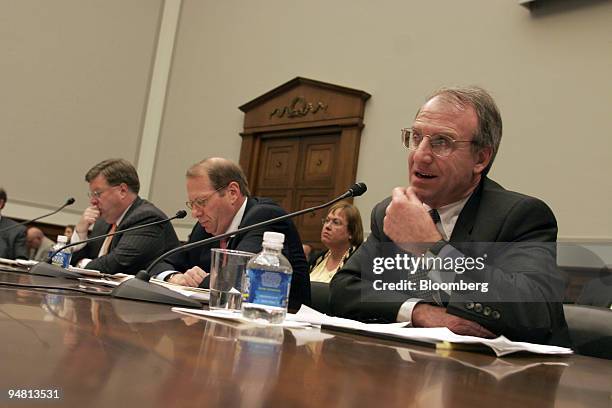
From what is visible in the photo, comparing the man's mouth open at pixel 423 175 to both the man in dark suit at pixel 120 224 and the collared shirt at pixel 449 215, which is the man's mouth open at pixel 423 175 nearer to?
the collared shirt at pixel 449 215

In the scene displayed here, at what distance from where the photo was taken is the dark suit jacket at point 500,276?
1408 millimetres

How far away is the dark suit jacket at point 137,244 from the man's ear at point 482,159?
79.7 inches

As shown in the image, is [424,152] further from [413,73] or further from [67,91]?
[67,91]

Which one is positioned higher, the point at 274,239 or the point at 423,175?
the point at 423,175

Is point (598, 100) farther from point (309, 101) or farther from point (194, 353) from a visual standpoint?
point (194, 353)

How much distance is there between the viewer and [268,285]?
1291mm

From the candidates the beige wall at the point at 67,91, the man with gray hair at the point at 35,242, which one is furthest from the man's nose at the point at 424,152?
the beige wall at the point at 67,91

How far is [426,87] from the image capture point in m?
5.71

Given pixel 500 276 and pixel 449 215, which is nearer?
pixel 500 276

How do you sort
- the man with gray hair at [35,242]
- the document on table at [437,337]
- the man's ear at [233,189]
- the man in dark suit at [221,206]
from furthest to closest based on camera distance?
the man with gray hair at [35,242] → the man's ear at [233,189] → the man in dark suit at [221,206] → the document on table at [437,337]

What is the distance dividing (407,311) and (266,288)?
419 millimetres

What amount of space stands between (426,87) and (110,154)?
170 inches

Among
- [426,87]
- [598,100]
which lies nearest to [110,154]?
[426,87]

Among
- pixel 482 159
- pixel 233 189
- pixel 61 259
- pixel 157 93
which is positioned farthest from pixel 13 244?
Answer: pixel 482 159
